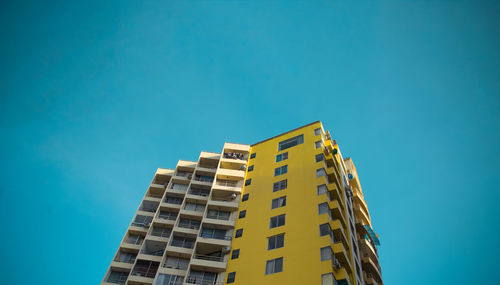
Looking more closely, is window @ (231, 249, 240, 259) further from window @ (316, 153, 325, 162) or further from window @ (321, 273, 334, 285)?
window @ (316, 153, 325, 162)

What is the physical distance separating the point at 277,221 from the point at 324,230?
6170 millimetres

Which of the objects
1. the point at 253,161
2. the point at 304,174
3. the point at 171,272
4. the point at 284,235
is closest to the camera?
the point at 284,235

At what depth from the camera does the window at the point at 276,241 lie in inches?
1556

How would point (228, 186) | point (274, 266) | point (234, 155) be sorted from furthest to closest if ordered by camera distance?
point (234, 155) < point (228, 186) < point (274, 266)

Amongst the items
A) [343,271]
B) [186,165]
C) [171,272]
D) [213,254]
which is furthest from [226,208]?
[343,271]

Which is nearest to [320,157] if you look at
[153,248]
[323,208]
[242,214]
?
[323,208]

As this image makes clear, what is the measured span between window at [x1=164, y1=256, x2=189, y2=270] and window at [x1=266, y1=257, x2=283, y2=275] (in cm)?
1231

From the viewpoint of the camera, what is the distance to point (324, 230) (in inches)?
1513

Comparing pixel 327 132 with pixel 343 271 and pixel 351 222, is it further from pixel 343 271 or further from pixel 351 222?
pixel 343 271

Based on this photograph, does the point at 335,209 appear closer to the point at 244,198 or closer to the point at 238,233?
the point at 238,233

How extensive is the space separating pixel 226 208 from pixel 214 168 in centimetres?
1178

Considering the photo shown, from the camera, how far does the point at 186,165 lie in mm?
60719

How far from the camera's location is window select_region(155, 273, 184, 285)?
4172 centimetres

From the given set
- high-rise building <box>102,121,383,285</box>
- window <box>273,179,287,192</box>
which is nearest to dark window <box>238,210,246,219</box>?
high-rise building <box>102,121,383,285</box>
